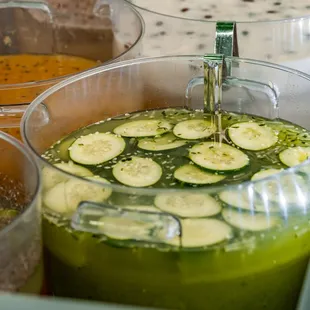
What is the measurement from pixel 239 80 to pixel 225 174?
183 millimetres

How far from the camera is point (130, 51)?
1.04 m

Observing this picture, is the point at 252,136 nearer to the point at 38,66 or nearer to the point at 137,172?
the point at 137,172

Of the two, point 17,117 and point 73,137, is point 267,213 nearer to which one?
point 73,137

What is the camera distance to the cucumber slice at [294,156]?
0.81 m

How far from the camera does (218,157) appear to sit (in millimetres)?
814

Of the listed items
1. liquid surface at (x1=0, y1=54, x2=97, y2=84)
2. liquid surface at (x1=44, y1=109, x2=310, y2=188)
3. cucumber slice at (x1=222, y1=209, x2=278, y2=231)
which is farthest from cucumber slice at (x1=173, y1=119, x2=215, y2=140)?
liquid surface at (x1=0, y1=54, x2=97, y2=84)

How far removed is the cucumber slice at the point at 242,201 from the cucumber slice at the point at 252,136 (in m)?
0.19

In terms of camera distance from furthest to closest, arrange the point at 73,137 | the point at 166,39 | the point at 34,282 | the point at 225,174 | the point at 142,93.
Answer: the point at 166,39 < the point at 142,93 < the point at 73,137 < the point at 225,174 < the point at 34,282

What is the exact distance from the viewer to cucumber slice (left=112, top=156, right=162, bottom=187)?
2.49 ft

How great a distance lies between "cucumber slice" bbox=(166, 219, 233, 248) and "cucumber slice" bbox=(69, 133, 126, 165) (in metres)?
→ 0.20

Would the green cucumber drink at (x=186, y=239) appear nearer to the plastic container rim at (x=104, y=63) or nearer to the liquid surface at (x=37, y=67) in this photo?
the plastic container rim at (x=104, y=63)

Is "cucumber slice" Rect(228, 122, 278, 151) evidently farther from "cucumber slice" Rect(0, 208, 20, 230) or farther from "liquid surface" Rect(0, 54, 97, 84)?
"liquid surface" Rect(0, 54, 97, 84)

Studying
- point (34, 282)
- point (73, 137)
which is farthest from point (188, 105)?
point (34, 282)

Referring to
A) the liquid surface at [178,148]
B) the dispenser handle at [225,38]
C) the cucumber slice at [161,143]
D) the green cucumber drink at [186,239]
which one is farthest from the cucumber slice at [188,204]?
the dispenser handle at [225,38]
